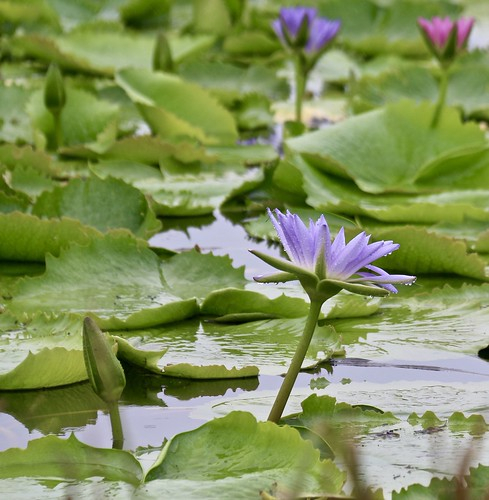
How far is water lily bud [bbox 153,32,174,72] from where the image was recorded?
10.4 ft

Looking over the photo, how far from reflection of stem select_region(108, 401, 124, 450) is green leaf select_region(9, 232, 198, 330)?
351 millimetres

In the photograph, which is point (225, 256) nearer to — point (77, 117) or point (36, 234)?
point (36, 234)

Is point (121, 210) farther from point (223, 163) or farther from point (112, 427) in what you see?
point (112, 427)

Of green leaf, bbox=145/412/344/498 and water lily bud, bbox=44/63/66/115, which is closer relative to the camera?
green leaf, bbox=145/412/344/498

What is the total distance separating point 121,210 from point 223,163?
1.91ft

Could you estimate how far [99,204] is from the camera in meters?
2.03

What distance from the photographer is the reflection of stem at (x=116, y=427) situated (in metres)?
1.25

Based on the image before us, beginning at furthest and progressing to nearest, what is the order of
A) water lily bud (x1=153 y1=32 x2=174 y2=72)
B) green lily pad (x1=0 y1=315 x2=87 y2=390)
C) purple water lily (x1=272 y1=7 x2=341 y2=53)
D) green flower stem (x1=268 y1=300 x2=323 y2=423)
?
water lily bud (x1=153 y1=32 x2=174 y2=72) → purple water lily (x1=272 y1=7 x2=341 y2=53) → green lily pad (x1=0 y1=315 x2=87 y2=390) → green flower stem (x1=268 y1=300 x2=323 y2=423)

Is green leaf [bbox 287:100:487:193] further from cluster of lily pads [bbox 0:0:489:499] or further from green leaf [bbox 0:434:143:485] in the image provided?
green leaf [bbox 0:434:143:485]

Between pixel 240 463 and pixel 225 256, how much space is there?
0.66 metres

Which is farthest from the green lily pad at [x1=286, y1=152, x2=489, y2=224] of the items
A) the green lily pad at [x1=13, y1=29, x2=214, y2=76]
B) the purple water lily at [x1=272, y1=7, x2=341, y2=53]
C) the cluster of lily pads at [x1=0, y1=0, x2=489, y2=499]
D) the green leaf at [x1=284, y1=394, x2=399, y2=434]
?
the green lily pad at [x1=13, y1=29, x2=214, y2=76]

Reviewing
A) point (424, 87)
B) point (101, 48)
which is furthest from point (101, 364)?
point (101, 48)

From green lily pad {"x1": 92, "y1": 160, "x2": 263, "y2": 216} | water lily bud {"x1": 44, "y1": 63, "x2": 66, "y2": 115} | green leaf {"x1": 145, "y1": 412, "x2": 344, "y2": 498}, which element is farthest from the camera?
water lily bud {"x1": 44, "y1": 63, "x2": 66, "y2": 115}

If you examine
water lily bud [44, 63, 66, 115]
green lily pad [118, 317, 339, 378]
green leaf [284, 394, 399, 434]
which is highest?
water lily bud [44, 63, 66, 115]
